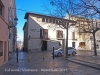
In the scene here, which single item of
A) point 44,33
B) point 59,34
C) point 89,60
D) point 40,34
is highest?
point 44,33

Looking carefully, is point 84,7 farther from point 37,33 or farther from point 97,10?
point 37,33

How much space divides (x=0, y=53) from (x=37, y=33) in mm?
35104

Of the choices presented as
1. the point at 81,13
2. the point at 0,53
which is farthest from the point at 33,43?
the point at 81,13

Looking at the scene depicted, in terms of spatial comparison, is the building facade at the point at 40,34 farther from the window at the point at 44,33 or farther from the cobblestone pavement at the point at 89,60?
the cobblestone pavement at the point at 89,60

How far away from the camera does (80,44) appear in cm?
6141

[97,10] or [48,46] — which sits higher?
[97,10]

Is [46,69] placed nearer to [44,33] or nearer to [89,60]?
[89,60]

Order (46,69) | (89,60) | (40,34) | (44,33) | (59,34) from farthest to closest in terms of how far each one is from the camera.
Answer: (59,34)
(44,33)
(40,34)
(89,60)
(46,69)

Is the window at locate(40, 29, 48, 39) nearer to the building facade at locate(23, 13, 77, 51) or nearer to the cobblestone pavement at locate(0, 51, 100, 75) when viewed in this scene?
the building facade at locate(23, 13, 77, 51)

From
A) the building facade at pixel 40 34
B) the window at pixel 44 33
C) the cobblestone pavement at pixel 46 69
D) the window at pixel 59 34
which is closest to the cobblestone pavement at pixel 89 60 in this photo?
the cobblestone pavement at pixel 46 69

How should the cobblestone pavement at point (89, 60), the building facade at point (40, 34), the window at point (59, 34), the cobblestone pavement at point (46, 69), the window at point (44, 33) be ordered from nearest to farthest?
1. the cobblestone pavement at point (46, 69)
2. the cobblestone pavement at point (89, 60)
3. the building facade at point (40, 34)
4. the window at point (44, 33)
5. the window at point (59, 34)

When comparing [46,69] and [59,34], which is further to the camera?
[59,34]

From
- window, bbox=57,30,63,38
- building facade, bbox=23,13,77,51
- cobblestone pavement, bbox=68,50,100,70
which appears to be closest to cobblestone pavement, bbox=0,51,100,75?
cobblestone pavement, bbox=68,50,100,70

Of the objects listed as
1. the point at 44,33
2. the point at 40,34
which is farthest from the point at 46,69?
the point at 44,33
